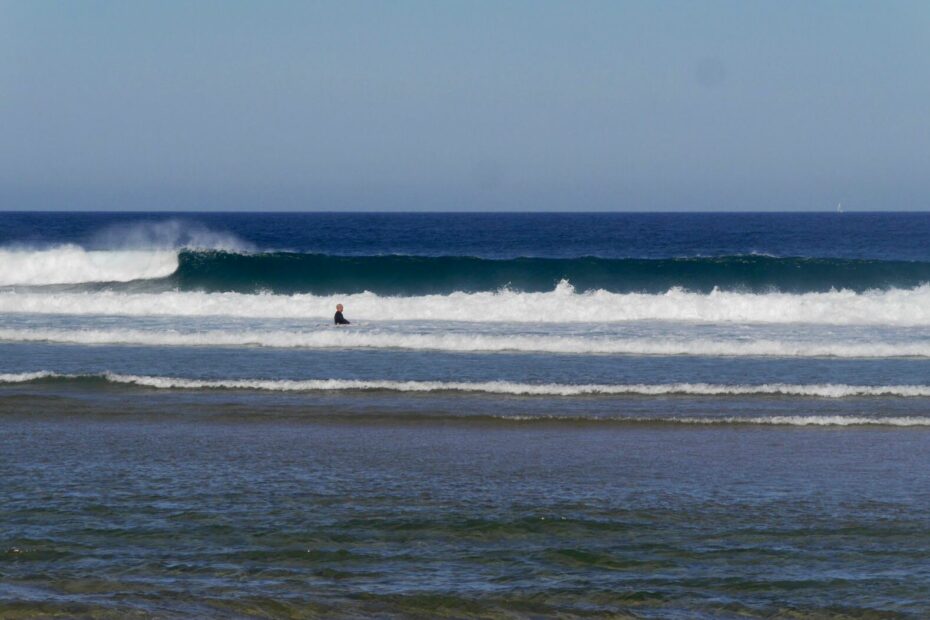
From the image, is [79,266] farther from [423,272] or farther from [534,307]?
[534,307]

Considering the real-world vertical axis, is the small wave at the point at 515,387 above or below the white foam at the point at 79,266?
below

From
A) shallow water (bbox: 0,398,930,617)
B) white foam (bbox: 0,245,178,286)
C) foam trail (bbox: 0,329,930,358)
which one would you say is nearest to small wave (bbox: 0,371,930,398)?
shallow water (bbox: 0,398,930,617)

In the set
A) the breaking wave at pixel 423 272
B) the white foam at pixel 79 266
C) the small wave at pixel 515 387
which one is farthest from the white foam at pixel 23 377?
the white foam at pixel 79 266

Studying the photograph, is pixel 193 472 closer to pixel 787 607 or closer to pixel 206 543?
pixel 206 543

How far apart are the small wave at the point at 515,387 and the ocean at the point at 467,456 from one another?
0.23ft

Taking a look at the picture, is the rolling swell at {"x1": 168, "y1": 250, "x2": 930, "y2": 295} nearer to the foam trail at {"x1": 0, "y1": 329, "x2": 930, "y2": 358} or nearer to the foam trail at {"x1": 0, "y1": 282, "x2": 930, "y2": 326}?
the foam trail at {"x1": 0, "y1": 282, "x2": 930, "y2": 326}

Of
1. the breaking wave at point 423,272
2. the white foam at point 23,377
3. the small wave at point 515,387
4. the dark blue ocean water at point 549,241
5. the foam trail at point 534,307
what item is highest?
the dark blue ocean water at point 549,241

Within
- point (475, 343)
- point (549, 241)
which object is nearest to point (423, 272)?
point (475, 343)

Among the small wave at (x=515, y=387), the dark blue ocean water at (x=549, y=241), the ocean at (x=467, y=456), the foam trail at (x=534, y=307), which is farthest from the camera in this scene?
the dark blue ocean water at (x=549, y=241)

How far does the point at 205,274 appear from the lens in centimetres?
3612

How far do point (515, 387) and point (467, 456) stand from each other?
189 inches

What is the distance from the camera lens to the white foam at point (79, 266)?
121 feet

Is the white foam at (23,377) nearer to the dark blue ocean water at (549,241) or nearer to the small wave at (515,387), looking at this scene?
the small wave at (515,387)

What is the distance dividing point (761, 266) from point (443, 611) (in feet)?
111
